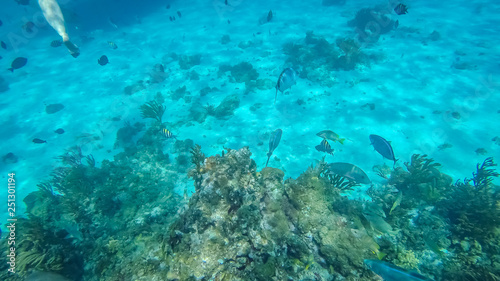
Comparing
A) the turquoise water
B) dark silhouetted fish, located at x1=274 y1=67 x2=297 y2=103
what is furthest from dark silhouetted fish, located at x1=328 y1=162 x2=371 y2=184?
dark silhouetted fish, located at x1=274 y1=67 x2=297 y2=103

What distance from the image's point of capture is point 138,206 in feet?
20.1

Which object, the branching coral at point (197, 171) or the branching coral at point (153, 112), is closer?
the branching coral at point (197, 171)

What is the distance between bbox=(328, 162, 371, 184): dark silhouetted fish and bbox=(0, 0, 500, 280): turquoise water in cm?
64

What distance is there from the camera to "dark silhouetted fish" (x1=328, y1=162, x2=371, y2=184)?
613cm

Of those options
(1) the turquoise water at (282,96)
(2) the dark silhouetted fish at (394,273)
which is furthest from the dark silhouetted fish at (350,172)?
(2) the dark silhouetted fish at (394,273)

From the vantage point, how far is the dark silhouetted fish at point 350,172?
6.13 meters

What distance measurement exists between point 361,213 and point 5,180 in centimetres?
1557

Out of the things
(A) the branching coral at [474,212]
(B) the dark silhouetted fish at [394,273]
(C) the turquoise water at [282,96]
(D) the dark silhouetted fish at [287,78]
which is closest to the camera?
(B) the dark silhouetted fish at [394,273]

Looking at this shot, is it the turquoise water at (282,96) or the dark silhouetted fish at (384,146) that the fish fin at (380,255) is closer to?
the turquoise water at (282,96)

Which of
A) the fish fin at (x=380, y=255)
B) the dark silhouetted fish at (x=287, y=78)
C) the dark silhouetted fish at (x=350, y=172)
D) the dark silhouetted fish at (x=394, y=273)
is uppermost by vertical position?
the dark silhouetted fish at (x=287, y=78)

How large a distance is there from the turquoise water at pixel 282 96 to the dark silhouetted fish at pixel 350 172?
642 millimetres

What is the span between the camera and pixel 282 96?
492 inches

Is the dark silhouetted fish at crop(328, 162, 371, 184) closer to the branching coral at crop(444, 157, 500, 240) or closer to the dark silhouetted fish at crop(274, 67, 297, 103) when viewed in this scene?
the branching coral at crop(444, 157, 500, 240)

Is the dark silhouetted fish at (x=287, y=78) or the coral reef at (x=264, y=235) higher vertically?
the dark silhouetted fish at (x=287, y=78)
